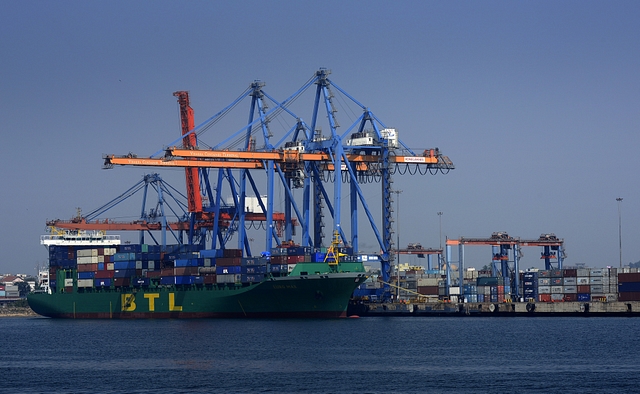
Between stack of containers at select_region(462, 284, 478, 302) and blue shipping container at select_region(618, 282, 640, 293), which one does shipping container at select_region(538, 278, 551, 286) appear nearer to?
stack of containers at select_region(462, 284, 478, 302)

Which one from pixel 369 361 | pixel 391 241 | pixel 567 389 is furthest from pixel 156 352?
pixel 391 241

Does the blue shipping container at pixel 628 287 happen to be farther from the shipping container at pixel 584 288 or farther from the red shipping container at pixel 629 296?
the shipping container at pixel 584 288

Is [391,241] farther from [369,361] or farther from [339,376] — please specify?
[339,376]

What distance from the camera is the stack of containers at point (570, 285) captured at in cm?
9369

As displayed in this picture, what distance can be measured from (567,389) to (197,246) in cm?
5497

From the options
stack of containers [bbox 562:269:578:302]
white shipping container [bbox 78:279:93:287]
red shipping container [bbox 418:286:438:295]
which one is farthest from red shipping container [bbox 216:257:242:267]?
stack of containers [bbox 562:269:578:302]

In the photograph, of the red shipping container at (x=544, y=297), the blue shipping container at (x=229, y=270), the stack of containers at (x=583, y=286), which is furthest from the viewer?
the red shipping container at (x=544, y=297)

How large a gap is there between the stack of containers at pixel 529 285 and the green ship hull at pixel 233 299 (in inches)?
1246

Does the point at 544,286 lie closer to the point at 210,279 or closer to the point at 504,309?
the point at 504,309

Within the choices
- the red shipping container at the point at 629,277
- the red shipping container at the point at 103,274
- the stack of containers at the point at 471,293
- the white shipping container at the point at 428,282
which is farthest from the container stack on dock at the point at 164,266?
the white shipping container at the point at 428,282

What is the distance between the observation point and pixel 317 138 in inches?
3415

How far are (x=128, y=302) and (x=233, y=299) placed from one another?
46.4 ft

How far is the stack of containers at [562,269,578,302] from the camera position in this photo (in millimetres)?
93688

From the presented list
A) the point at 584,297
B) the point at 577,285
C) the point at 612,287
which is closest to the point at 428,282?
the point at 577,285
